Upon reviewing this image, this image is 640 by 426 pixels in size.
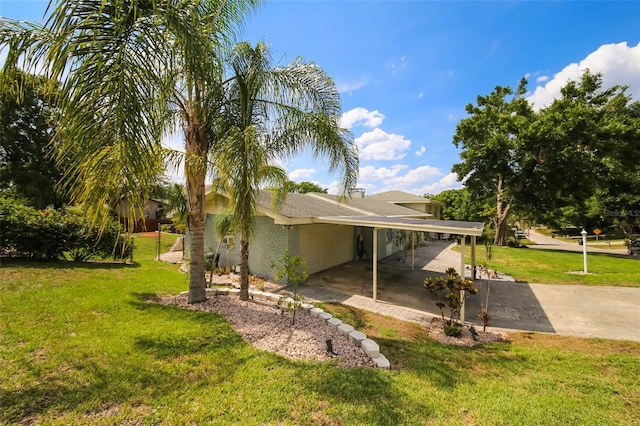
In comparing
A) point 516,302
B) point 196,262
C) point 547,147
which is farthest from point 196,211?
point 547,147

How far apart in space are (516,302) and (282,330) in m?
8.58

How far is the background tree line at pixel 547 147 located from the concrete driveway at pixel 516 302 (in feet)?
52.9

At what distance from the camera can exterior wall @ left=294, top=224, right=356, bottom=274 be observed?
11625 millimetres

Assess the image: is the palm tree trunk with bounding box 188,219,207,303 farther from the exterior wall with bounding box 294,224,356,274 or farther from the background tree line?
the background tree line

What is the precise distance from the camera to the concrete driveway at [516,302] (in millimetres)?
7211

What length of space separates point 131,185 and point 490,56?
14.9 metres

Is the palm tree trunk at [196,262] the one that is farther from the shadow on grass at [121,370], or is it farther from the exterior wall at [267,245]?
the exterior wall at [267,245]

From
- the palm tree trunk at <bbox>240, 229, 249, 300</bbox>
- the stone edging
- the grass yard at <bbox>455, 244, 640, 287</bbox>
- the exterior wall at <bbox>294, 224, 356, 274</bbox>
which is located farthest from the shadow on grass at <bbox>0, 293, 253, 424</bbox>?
the grass yard at <bbox>455, 244, 640, 287</bbox>

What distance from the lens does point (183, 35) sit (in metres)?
3.55

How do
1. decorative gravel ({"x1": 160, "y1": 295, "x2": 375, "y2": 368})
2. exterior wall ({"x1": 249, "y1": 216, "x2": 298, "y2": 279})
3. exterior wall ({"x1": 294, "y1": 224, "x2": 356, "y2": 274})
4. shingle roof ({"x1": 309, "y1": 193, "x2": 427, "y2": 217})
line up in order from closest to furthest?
decorative gravel ({"x1": 160, "y1": 295, "x2": 375, "y2": 368}), exterior wall ({"x1": 249, "y1": 216, "x2": 298, "y2": 279}), exterior wall ({"x1": 294, "y1": 224, "x2": 356, "y2": 274}), shingle roof ({"x1": 309, "y1": 193, "x2": 427, "y2": 217})

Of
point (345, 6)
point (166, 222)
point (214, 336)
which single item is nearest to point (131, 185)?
point (214, 336)

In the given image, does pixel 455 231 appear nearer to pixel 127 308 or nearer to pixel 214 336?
pixel 214 336

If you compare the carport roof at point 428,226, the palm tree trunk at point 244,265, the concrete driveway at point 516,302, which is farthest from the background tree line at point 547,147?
the palm tree trunk at point 244,265

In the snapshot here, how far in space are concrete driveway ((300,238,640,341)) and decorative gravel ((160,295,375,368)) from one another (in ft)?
8.21
